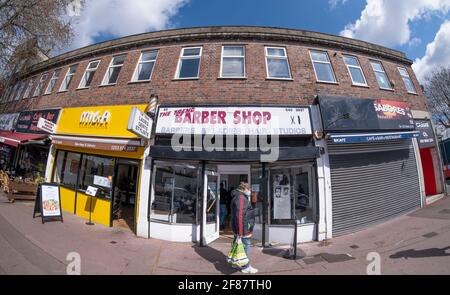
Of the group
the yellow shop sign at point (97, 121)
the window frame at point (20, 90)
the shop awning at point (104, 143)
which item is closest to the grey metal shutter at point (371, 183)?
the shop awning at point (104, 143)

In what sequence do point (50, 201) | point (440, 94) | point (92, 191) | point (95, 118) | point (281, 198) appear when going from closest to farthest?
point (281, 198) < point (50, 201) < point (92, 191) < point (95, 118) < point (440, 94)

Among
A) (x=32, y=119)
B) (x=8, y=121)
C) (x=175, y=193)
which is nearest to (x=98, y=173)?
(x=175, y=193)

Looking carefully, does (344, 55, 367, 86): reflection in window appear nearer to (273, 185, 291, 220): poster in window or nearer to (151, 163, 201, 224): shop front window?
(273, 185, 291, 220): poster in window

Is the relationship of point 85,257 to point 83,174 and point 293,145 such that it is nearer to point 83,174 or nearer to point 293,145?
point 83,174

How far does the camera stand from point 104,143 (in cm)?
851

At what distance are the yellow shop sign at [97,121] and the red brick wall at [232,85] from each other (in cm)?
43

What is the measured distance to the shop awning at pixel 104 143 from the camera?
7.91 metres

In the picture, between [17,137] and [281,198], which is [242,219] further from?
[17,137]

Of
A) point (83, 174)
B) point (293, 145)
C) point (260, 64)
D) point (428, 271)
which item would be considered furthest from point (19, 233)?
point (428, 271)

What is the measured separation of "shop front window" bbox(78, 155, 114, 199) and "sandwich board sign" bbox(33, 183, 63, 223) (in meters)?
1.31

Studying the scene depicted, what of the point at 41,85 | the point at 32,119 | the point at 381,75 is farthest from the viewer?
the point at 41,85

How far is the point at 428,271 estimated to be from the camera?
4.59 metres

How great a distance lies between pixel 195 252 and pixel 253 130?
13.0 feet
